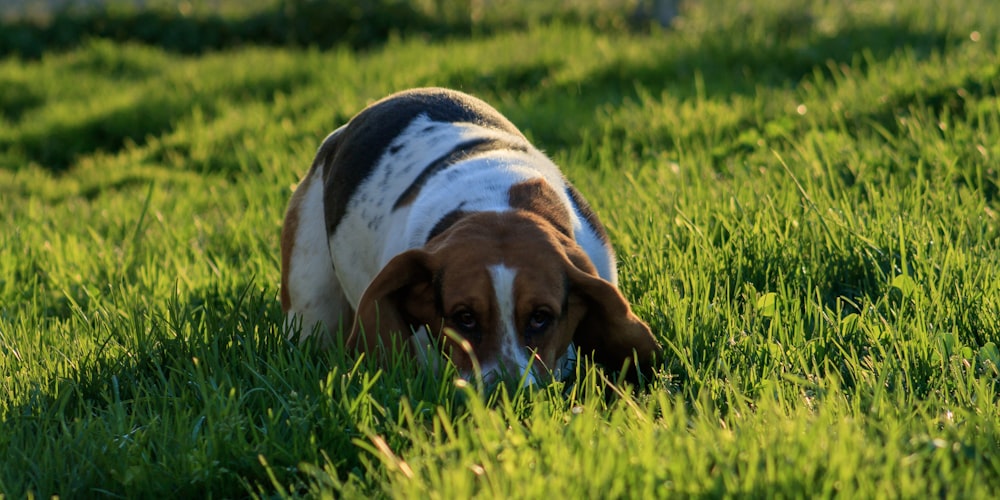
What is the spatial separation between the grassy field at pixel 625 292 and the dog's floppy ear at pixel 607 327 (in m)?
0.10

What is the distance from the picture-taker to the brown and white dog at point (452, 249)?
3111 mm

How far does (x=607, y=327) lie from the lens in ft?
10.8

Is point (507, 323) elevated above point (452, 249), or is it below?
below

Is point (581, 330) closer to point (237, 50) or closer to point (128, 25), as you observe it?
point (237, 50)

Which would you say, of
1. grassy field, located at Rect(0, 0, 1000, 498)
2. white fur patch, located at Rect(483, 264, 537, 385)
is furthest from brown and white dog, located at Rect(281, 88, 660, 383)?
grassy field, located at Rect(0, 0, 1000, 498)

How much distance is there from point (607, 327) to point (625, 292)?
789 millimetres

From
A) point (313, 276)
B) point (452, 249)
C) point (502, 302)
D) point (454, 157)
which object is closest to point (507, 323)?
point (502, 302)

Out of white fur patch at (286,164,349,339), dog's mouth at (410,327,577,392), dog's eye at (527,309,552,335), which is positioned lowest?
white fur patch at (286,164,349,339)

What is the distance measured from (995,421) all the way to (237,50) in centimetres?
970

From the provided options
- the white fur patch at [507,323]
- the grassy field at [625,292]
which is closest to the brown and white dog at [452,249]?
the white fur patch at [507,323]

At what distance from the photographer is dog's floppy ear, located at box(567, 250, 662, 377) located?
3205mm

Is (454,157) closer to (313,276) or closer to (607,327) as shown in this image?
(313,276)

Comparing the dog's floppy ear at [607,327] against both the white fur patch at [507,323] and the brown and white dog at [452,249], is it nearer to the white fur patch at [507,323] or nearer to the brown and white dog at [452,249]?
the brown and white dog at [452,249]

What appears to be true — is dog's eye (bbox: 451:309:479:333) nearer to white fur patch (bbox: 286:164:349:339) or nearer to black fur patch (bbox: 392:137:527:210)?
black fur patch (bbox: 392:137:527:210)
